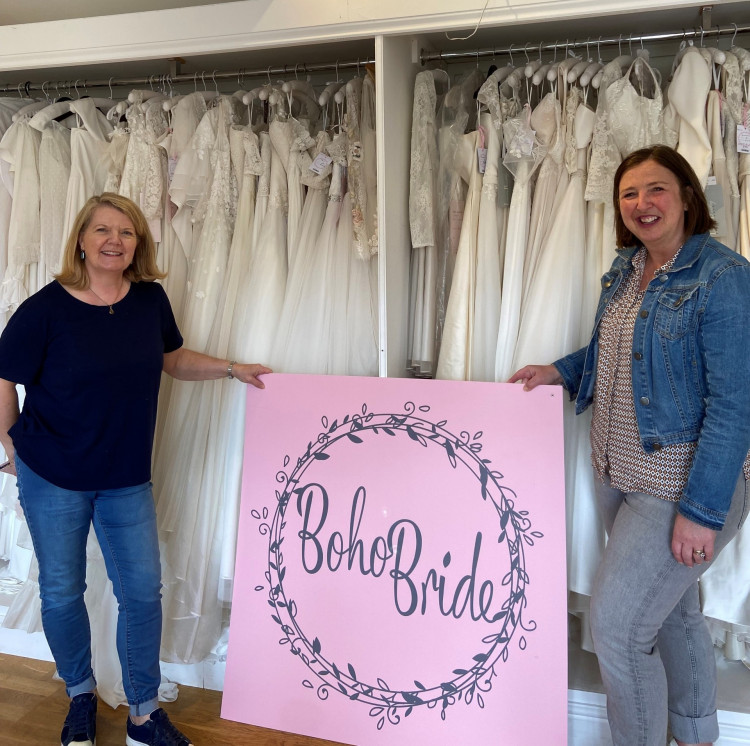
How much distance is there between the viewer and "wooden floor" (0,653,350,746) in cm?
165

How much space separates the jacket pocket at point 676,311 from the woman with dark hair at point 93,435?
1.00 metres

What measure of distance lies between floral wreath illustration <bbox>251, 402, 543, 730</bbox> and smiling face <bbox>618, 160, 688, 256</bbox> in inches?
23.1

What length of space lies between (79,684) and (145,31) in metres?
1.78

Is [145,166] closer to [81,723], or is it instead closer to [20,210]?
[20,210]

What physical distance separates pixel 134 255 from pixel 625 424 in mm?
1307

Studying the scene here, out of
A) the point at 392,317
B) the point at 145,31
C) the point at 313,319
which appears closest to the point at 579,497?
the point at 392,317

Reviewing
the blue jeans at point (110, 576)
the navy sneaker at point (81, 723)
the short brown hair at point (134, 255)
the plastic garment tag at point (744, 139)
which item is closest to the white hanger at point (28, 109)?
the short brown hair at point (134, 255)

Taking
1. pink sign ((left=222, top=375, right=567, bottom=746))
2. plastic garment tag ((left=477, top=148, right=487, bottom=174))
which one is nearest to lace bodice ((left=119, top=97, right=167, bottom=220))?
pink sign ((left=222, top=375, right=567, bottom=746))

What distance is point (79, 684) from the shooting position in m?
1.61

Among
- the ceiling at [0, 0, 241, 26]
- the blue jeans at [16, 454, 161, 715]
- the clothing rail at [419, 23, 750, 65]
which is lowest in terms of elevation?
the blue jeans at [16, 454, 161, 715]

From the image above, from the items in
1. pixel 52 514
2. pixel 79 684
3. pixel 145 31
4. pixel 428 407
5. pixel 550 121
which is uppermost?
pixel 145 31

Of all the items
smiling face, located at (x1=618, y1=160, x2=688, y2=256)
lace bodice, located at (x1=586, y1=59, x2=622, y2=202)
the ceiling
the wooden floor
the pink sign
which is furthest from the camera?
the ceiling

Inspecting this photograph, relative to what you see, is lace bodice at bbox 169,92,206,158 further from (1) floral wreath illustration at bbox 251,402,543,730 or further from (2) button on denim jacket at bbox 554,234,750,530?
(2) button on denim jacket at bbox 554,234,750,530

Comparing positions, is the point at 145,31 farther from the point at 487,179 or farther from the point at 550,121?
the point at 550,121
